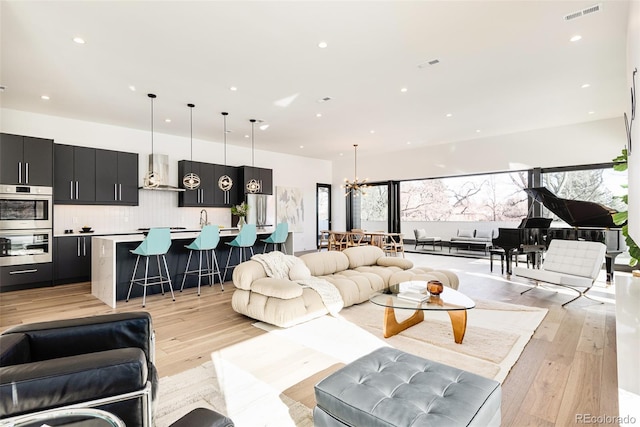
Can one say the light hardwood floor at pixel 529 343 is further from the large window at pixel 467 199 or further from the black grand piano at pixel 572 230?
the large window at pixel 467 199

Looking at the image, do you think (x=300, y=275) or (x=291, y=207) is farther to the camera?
(x=291, y=207)

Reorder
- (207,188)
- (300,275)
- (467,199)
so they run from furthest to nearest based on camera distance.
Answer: (467,199) < (207,188) < (300,275)

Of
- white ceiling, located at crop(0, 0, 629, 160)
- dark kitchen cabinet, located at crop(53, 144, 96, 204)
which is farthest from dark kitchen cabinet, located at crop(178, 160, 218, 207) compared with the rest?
dark kitchen cabinet, located at crop(53, 144, 96, 204)

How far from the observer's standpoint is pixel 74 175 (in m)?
→ 6.03

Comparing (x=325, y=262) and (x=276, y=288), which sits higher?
(x=325, y=262)

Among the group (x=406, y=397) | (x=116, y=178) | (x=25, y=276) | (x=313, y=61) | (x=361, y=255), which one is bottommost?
(x=25, y=276)

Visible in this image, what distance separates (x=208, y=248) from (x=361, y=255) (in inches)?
95.4

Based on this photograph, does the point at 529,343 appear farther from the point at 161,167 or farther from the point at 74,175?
the point at 74,175

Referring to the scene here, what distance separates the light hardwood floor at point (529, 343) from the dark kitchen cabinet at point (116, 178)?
71.1 inches

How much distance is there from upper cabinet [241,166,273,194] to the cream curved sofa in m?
4.31

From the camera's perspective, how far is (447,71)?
4371 mm

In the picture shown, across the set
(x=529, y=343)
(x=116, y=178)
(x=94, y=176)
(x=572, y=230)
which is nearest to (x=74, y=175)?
(x=94, y=176)

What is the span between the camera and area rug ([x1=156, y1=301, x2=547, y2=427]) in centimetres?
210

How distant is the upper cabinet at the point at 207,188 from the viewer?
755 centimetres
